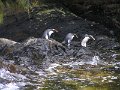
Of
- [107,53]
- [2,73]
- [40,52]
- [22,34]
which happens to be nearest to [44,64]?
[40,52]

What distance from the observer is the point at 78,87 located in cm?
802

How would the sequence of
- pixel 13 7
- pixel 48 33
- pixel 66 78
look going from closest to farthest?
pixel 66 78 < pixel 48 33 < pixel 13 7

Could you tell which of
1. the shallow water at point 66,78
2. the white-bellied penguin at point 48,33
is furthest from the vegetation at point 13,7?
the shallow water at point 66,78

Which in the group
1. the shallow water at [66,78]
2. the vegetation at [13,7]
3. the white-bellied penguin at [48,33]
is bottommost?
the shallow water at [66,78]

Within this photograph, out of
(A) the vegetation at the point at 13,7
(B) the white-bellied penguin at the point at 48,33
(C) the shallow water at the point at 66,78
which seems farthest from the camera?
(A) the vegetation at the point at 13,7

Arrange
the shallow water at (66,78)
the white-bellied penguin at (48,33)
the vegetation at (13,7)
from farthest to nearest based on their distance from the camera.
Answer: the vegetation at (13,7)
the white-bellied penguin at (48,33)
the shallow water at (66,78)

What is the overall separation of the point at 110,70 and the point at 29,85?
2.44 metres

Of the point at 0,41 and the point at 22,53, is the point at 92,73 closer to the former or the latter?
the point at 22,53

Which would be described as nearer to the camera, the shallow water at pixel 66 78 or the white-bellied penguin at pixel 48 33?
the shallow water at pixel 66 78

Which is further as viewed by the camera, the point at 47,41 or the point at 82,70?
the point at 47,41

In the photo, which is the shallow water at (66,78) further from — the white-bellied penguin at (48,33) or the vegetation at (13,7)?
the vegetation at (13,7)

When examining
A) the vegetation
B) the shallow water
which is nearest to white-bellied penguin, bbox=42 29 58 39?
the vegetation

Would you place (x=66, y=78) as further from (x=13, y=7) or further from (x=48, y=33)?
(x=13, y=7)

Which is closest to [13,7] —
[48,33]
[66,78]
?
[48,33]
